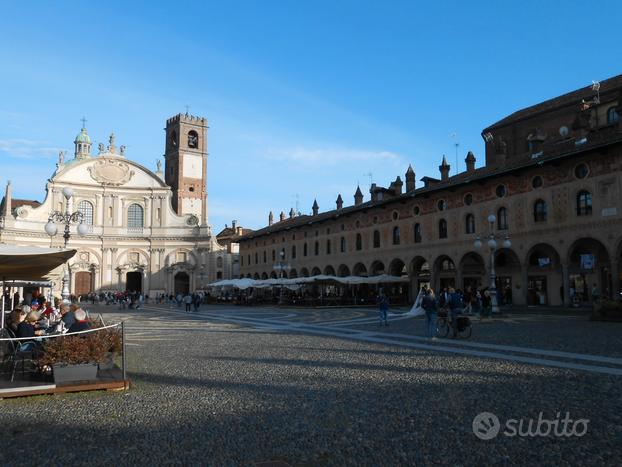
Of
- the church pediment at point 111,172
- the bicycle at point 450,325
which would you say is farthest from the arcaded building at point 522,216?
the church pediment at point 111,172

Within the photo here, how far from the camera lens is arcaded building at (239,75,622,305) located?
1027 inches

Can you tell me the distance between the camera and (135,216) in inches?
2694

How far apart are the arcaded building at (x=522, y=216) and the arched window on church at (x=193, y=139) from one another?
35634 millimetres

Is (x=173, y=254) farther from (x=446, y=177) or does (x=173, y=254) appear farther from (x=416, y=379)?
(x=416, y=379)

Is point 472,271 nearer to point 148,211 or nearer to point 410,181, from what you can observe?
point 410,181

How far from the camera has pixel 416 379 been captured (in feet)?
29.6

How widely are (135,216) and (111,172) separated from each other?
6382 millimetres

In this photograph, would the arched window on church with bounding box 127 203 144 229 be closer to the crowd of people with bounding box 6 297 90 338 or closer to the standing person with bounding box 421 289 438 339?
the crowd of people with bounding box 6 297 90 338

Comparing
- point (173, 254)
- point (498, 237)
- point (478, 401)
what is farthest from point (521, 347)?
point (173, 254)

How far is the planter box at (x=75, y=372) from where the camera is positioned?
811cm

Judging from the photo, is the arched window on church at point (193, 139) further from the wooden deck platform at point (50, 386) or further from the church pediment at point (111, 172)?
the wooden deck platform at point (50, 386)

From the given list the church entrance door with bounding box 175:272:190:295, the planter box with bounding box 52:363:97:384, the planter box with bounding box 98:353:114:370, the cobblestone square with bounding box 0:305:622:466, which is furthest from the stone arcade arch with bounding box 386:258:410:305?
the church entrance door with bounding box 175:272:190:295

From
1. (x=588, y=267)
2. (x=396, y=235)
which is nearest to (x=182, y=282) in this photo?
(x=396, y=235)

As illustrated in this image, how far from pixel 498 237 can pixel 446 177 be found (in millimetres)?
8475
